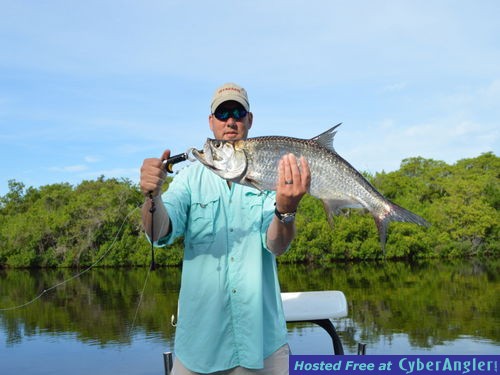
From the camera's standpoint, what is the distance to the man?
11.3ft

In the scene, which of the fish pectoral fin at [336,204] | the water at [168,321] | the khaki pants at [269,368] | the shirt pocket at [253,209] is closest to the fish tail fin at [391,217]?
the fish pectoral fin at [336,204]

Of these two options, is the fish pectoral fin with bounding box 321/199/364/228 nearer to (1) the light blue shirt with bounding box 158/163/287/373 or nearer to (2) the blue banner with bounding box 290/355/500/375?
(1) the light blue shirt with bounding box 158/163/287/373

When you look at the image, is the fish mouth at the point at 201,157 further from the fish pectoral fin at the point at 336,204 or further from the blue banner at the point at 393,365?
the blue banner at the point at 393,365

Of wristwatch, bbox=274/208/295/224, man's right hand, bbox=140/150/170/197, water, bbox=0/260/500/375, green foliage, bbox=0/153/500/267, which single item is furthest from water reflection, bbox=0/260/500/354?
man's right hand, bbox=140/150/170/197

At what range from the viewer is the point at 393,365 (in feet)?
12.8

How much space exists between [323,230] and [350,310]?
1228 inches

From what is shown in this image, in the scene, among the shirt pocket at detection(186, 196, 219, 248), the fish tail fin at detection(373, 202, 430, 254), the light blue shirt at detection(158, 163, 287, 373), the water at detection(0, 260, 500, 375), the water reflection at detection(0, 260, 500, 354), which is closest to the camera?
the light blue shirt at detection(158, 163, 287, 373)

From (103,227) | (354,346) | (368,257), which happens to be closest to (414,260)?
(368,257)

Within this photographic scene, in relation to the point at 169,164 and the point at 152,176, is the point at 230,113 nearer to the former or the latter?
the point at 169,164

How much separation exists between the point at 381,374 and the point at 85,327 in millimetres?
25882

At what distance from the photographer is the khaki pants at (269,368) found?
3.48 metres

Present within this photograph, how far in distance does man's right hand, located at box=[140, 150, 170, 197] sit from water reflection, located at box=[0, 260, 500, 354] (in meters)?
17.3

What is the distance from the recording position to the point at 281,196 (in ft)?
11.0

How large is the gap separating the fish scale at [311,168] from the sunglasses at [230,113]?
370mm
